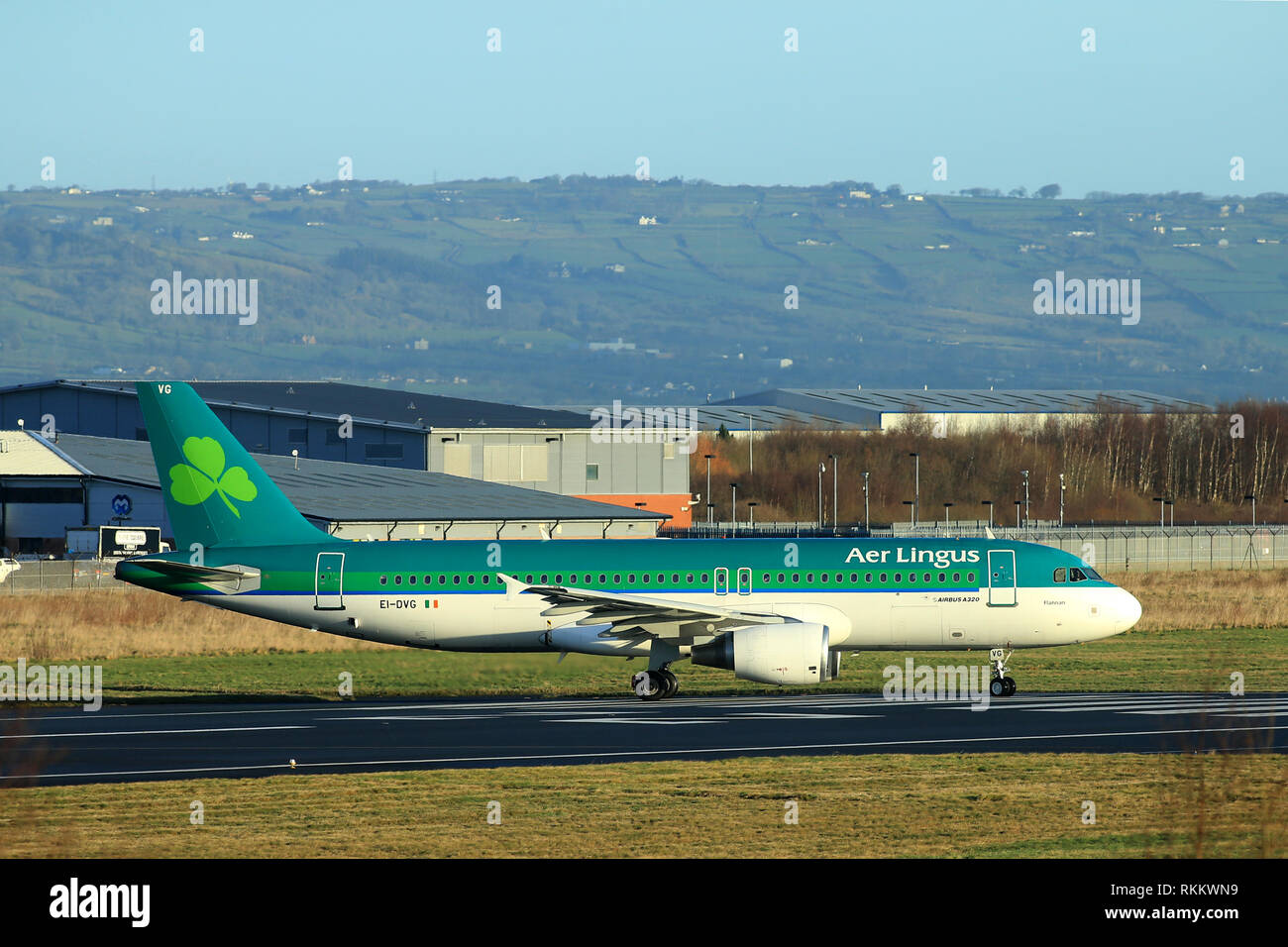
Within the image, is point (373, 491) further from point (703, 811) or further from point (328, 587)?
point (703, 811)

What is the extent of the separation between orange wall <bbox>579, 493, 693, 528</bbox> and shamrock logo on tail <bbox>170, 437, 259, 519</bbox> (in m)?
77.7

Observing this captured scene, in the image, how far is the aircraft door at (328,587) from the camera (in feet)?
123

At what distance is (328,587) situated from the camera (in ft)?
124

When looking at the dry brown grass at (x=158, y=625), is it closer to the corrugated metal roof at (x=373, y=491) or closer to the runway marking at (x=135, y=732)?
the runway marking at (x=135, y=732)

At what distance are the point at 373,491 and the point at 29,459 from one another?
18.6m

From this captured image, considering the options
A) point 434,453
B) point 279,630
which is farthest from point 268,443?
point 279,630

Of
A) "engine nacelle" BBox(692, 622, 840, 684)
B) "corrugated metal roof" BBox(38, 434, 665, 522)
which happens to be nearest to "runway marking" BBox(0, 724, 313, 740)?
"engine nacelle" BBox(692, 622, 840, 684)

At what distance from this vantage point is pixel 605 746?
A: 90.2ft

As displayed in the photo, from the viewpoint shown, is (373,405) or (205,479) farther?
(373,405)

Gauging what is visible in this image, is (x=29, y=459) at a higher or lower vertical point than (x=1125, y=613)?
higher

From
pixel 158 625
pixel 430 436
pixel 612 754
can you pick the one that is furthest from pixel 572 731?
pixel 430 436

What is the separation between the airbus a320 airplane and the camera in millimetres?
36969
